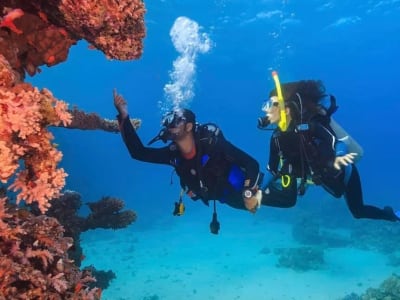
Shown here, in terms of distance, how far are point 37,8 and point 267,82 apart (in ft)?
241

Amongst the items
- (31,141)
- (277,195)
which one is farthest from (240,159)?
(31,141)

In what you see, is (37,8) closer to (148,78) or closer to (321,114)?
(321,114)

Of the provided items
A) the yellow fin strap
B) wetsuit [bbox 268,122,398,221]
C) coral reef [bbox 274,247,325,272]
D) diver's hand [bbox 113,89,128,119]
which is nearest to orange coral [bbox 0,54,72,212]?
diver's hand [bbox 113,89,128,119]

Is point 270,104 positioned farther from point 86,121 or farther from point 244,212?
point 244,212

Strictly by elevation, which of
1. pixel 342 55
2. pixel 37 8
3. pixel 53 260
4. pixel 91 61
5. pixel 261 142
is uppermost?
pixel 261 142

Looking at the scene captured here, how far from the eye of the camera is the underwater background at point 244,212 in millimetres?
17156

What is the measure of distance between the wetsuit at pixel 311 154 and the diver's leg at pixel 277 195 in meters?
0.52

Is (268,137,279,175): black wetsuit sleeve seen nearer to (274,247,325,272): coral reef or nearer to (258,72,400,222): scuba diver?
(258,72,400,222): scuba diver

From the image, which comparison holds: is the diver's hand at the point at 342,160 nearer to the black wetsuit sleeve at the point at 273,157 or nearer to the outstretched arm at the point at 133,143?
the black wetsuit sleeve at the point at 273,157

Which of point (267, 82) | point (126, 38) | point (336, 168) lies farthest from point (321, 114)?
point (267, 82)

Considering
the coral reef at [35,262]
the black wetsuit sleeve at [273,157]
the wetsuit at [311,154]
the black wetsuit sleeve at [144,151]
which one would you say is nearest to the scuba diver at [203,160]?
the black wetsuit sleeve at [144,151]

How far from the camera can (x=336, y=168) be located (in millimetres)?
6406

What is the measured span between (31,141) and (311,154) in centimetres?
485

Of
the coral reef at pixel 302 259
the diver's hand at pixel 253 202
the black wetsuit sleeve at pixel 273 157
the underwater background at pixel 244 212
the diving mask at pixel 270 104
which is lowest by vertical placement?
the diver's hand at pixel 253 202
